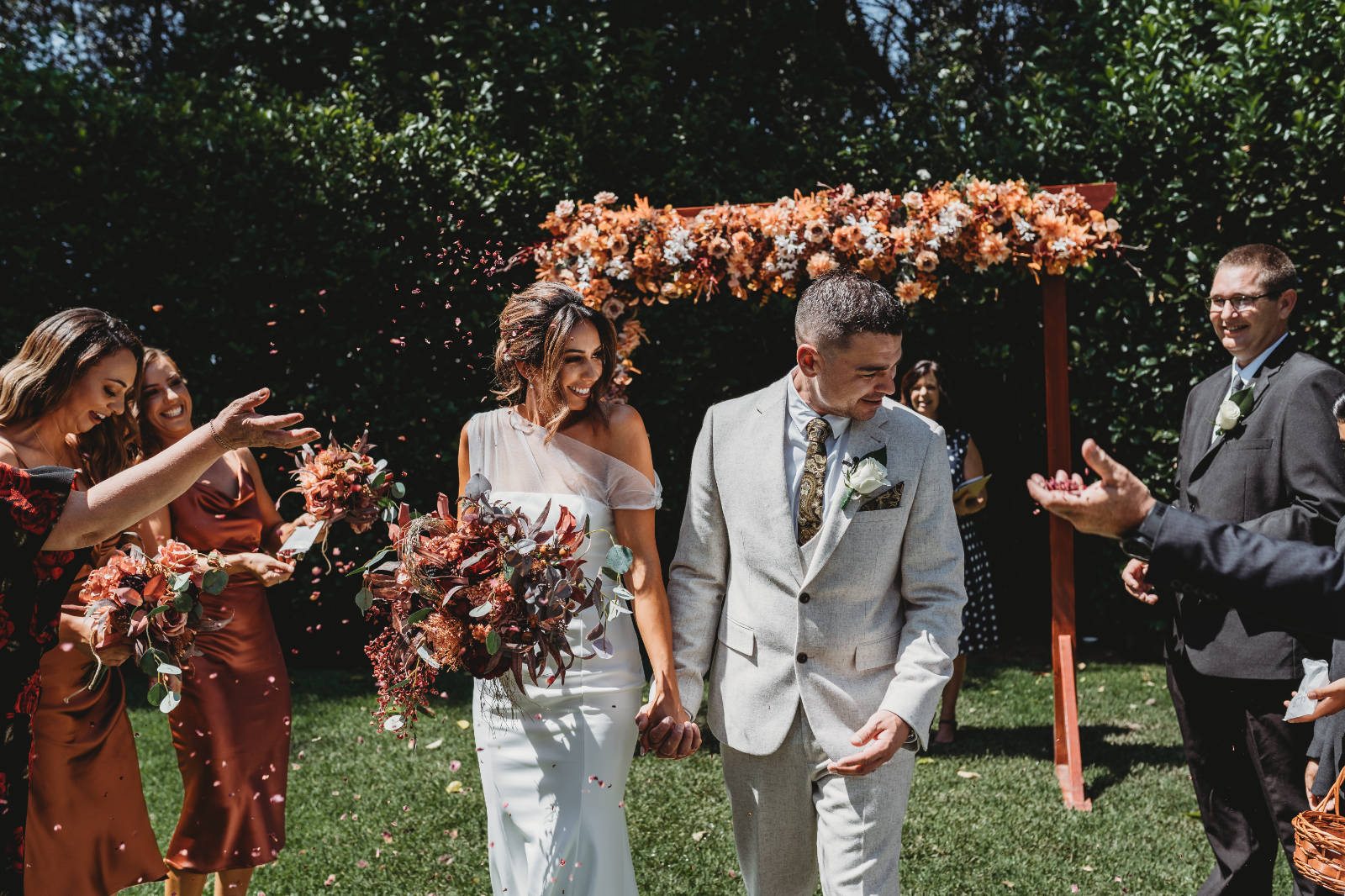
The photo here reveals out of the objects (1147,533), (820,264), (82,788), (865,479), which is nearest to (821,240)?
(820,264)

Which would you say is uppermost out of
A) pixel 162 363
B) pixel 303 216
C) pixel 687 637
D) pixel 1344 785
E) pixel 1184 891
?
pixel 303 216

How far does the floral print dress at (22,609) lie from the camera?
239cm

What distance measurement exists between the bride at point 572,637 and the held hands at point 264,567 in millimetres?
905

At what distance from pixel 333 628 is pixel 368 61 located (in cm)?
495

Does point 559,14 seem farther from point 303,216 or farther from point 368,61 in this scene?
point 303,216

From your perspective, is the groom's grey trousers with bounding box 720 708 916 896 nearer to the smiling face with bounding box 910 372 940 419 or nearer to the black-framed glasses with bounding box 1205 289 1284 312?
the black-framed glasses with bounding box 1205 289 1284 312

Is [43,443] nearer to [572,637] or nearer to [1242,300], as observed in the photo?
[572,637]

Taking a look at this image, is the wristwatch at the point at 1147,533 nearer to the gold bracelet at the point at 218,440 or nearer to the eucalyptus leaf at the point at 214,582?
the gold bracelet at the point at 218,440

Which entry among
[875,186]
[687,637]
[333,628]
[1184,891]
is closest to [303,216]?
[333,628]

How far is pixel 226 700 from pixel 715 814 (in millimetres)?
2333

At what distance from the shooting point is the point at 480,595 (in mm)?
2574

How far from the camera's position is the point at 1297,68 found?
258 inches

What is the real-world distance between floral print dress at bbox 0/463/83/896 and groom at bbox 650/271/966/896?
1689 mm

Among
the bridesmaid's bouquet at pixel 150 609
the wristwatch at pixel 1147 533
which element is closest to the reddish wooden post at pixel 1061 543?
the wristwatch at pixel 1147 533
